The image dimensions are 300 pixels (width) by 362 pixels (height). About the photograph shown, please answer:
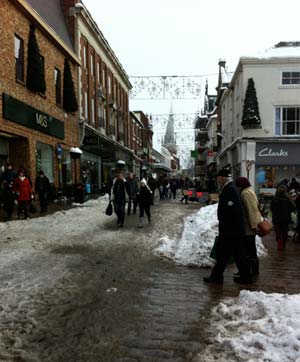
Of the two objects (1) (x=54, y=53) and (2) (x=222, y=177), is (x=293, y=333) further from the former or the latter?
(1) (x=54, y=53)

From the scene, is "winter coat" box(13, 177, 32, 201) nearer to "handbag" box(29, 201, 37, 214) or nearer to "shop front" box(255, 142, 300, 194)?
"handbag" box(29, 201, 37, 214)

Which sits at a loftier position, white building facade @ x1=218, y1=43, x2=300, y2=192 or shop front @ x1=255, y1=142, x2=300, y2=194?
white building facade @ x1=218, y1=43, x2=300, y2=192

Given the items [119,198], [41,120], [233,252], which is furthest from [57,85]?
[233,252]

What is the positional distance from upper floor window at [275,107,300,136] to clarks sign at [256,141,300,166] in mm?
905

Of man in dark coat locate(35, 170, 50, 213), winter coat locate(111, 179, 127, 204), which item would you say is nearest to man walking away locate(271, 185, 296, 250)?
winter coat locate(111, 179, 127, 204)

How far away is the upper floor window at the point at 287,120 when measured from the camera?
2812cm

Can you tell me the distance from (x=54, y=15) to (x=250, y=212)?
2034cm

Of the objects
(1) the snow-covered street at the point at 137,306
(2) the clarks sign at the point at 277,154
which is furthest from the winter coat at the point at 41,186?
(2) the clarks sign at the point at 277,154

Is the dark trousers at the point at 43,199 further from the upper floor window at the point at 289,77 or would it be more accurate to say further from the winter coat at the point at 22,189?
the upper floor window at the point at 289,77

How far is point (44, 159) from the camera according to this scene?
19.5 meters

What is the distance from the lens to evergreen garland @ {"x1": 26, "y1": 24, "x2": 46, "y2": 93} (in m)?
17.2

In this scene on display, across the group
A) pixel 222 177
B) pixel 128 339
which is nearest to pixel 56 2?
pixel 222 177

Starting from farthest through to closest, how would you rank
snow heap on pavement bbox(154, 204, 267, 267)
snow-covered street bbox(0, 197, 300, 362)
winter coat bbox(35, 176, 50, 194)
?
winter coat bbox(35, 176, 50, 194) → snow heap on pavement bbox(154, 204, 267, 267) → snow-covered street bbox(0, 197, 300, 362)

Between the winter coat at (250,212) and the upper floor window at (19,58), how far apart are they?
12853mm
